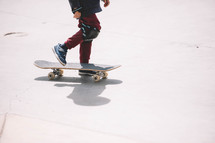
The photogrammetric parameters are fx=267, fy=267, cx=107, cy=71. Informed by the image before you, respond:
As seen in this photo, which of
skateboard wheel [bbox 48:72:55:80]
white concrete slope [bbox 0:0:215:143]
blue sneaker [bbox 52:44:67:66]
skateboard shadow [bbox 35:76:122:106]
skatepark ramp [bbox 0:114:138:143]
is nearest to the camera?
skatepark ramp [bbox 0:114:138:143]

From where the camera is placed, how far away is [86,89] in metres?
3.81

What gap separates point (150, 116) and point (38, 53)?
325cm

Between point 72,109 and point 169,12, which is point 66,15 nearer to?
point 169,12

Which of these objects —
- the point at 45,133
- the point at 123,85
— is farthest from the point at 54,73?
the point at 45,133

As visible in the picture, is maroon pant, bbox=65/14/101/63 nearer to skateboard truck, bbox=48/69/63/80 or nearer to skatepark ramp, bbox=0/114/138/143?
skateboard truck, bbox=48/69/63/80

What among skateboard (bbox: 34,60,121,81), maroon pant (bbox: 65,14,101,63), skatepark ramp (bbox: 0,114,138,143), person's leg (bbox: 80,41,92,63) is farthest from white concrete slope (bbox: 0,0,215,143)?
maroon pant (bbox: 65,14,101,63)

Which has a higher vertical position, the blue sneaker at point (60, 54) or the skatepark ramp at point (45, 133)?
the blue sneaker at point (60, 54)

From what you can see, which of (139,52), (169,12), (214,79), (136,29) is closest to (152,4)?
(169,12)

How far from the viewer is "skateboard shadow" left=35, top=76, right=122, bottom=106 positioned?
340 cm

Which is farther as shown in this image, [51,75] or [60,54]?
[51,75]

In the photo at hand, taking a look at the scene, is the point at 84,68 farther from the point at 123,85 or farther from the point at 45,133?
the point at 45,133

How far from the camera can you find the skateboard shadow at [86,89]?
340 centimetres

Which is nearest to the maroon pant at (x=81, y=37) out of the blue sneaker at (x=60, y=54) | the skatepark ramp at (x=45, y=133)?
the blue sneaker at (x=60, y=54)

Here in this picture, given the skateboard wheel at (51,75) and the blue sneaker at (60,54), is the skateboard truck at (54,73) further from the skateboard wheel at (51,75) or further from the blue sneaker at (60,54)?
the blue sneaker at (60,54)
